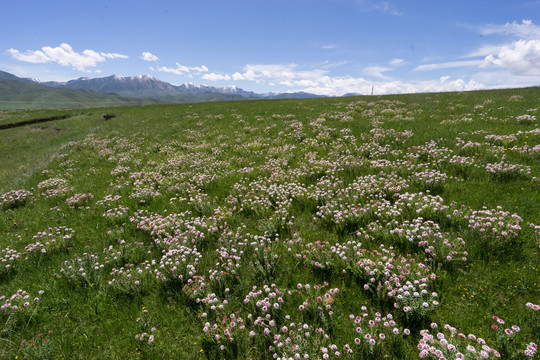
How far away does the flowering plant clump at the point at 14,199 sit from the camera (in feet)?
31.9

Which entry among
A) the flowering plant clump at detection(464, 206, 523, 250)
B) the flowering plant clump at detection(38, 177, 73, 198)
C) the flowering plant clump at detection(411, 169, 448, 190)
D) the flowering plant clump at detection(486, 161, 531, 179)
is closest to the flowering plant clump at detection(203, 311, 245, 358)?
the flowering plant clump at detection(464, 206, 523, 250)

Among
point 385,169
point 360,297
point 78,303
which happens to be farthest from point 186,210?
point 385,169

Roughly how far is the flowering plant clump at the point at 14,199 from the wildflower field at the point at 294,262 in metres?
0.06

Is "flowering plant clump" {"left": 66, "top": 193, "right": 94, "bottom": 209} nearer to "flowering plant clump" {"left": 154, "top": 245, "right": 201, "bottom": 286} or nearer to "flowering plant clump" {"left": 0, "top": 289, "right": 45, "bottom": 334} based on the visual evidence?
"flowering plant clump" {"left": 0, "top": 289, "right": 45, "bottom": 334}

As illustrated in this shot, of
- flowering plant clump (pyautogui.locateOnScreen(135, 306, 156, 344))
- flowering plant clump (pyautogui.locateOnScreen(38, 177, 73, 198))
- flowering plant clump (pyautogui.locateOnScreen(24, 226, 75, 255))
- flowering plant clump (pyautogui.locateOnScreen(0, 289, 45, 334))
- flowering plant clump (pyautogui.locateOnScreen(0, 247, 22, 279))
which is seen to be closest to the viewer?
flowering plant clump (pyautogui.locateOnScreen(135, 306, 156, 344))

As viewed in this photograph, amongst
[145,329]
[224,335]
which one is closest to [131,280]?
[145,329]

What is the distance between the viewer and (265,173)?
10000 mm

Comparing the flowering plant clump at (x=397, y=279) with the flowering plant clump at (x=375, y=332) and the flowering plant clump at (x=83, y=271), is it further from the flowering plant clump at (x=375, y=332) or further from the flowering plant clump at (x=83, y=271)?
the flowering plant clump at (x=83, y=271)

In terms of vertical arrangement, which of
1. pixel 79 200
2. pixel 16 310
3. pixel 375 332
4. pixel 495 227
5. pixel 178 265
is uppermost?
pixel 495 227

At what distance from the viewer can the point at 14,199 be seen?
9.80m

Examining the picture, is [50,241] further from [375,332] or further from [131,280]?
[375,332]

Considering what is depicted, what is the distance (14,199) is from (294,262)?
12.0 metres

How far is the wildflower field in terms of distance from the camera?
3576mm

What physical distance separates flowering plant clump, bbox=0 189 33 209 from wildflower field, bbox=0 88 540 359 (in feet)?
0.20
